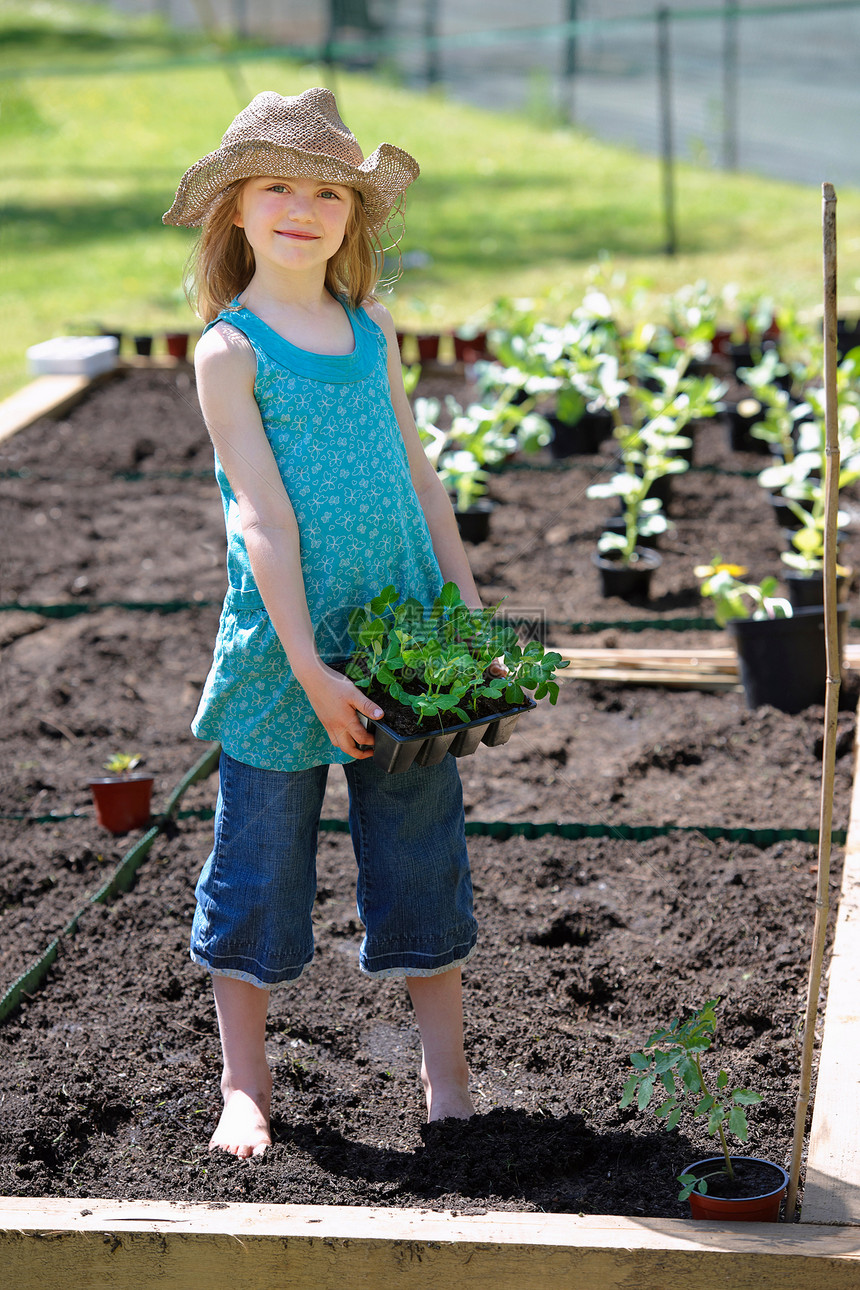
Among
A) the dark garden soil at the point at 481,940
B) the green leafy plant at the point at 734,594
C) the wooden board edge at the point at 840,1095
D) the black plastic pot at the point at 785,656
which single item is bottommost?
the dark garden soil at the point at 481,940

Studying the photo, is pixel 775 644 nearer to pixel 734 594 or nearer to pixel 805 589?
pixel 734 594

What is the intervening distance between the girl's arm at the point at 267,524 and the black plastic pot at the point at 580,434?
4.13 meters

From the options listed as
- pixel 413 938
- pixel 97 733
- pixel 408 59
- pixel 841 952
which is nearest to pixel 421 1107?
pixel 413 938

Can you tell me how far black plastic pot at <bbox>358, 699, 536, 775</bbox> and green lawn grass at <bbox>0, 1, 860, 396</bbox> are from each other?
165 inches

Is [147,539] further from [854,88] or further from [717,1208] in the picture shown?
[854,88]

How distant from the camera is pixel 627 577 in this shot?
4484 mm

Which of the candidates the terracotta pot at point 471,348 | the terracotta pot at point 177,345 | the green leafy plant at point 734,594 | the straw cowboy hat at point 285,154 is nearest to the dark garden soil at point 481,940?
the green leafy plant at point 734,594

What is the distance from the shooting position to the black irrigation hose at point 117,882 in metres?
2.56

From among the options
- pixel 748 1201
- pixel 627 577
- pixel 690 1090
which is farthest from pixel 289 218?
pixel 627 577

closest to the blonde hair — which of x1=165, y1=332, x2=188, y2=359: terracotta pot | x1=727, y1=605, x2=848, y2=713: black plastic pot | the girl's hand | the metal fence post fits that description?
the girl's hand

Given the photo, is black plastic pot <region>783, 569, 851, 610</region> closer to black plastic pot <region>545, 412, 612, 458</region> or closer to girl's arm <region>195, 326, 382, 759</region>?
black plastic pot <region>545, 412, 612, 458</region>

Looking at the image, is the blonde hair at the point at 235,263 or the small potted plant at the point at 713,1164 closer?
the small potted plant at the point at 713,1164

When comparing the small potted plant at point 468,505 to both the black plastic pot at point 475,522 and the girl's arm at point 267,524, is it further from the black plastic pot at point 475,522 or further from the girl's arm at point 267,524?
the girl's arm at point 267,524

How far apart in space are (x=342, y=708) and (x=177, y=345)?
6051mm
